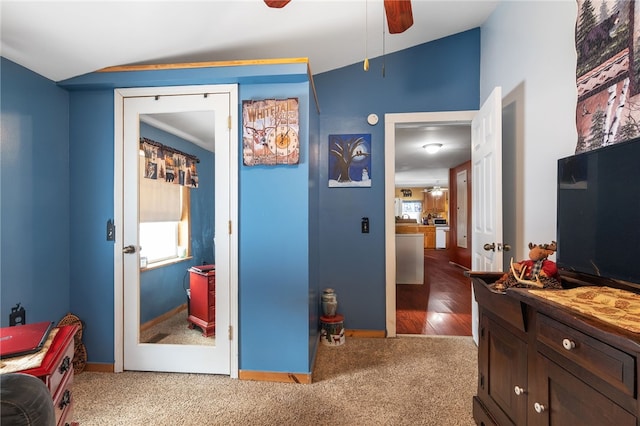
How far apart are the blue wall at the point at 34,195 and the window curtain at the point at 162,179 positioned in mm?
573

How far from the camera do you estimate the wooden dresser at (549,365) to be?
724mm

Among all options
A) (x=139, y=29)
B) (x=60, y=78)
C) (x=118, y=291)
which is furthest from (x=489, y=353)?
(x=60, y=78)

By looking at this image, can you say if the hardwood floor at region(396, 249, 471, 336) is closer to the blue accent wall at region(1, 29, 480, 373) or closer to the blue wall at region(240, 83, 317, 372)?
the blue wall at region(240, 83, 317, 372)

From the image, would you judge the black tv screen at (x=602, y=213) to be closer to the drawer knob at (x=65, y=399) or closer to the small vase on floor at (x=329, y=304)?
the small vase on floor at (x=329, y=304)

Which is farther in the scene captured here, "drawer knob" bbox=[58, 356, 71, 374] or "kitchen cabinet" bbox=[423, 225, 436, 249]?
"kitchen cabinet" bbox=[423, 225, 436, 249]

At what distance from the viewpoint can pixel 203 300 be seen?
2.13 metres

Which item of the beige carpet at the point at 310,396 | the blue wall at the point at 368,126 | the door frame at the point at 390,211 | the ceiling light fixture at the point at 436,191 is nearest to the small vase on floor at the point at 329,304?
the blue wall at the point at 368,126

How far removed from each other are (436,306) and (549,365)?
285 cm

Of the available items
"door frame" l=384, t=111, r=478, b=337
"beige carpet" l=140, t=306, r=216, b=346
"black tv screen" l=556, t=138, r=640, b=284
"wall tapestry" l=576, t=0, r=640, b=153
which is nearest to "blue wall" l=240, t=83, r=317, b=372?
"beige carpet" l=140, t=306, r=216, b=346

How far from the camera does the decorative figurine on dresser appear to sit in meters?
0.98

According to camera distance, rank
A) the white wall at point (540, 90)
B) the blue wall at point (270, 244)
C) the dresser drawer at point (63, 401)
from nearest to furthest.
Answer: the dresser drawer at point (63, 401) < the white wall at point (540, 90) < the blue wall at point (270, 244)

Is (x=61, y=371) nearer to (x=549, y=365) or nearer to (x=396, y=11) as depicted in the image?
(x=549, y=365)

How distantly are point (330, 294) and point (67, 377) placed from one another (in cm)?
188

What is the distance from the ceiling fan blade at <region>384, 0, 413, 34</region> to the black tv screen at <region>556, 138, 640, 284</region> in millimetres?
964
